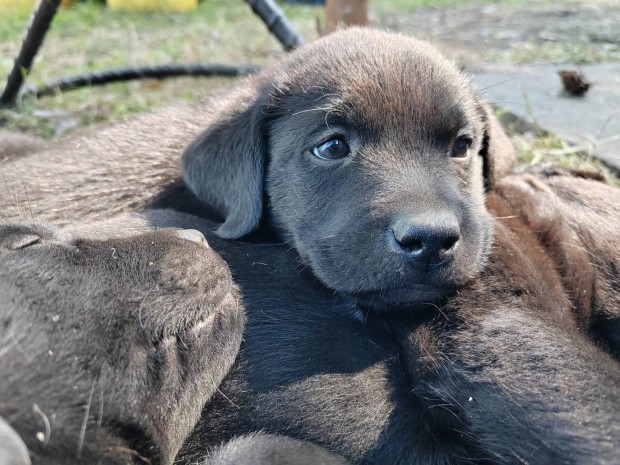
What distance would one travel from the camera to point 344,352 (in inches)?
93.7

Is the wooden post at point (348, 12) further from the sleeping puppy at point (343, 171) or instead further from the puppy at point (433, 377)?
the puppy at point (433, 377)

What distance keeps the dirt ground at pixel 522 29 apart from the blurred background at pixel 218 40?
15mm

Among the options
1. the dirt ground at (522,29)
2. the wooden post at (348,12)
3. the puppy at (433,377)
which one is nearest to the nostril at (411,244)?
the puppy at (433,377)

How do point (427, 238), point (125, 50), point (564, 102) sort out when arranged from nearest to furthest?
point (427, 238) → point (564, 102) → point (125, 50)

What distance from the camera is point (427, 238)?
87.8 inches

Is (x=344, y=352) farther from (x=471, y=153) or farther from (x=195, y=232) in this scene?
(x=471, y=153)

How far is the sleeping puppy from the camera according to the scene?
2359 millimetres

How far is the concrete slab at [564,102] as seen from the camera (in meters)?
4.29

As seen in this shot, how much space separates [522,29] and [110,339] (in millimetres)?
7642

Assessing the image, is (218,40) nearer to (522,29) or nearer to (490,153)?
(522,29)

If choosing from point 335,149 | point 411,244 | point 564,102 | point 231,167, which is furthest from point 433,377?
point 564,102

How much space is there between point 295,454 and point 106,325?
2.08 feet

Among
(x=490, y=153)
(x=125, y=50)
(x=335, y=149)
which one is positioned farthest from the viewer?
(x=125, y=50)

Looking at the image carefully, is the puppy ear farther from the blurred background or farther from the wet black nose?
the wet black nose
